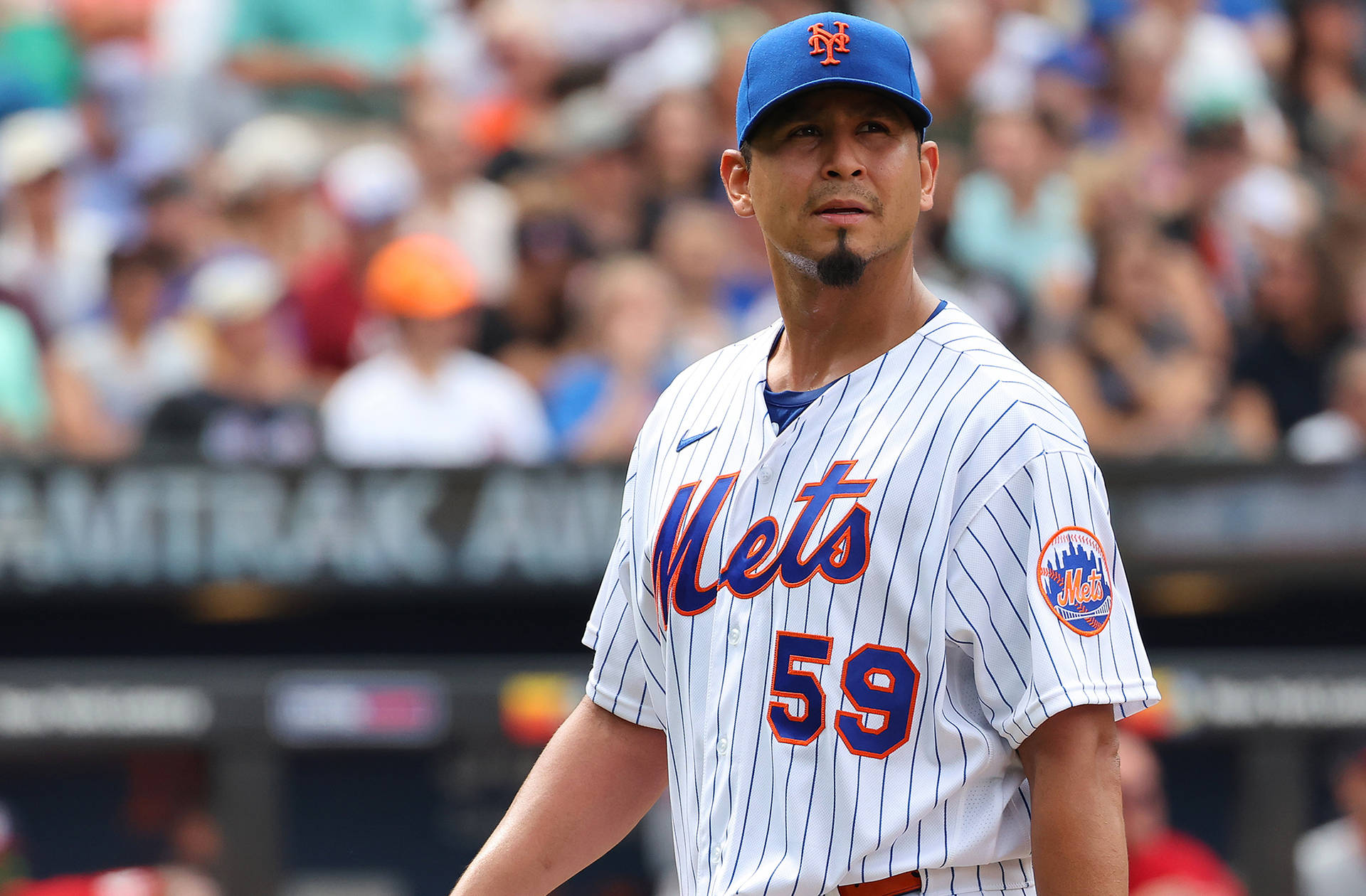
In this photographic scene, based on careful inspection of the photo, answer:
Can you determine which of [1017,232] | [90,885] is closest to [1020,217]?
[1017,232]

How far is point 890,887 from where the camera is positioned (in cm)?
173

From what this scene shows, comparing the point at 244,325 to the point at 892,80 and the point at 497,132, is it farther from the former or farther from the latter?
the point at 892,80

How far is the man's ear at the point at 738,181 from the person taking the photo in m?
1.95

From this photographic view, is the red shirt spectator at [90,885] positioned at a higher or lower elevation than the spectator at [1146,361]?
lower

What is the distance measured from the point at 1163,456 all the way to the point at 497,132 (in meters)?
2.97

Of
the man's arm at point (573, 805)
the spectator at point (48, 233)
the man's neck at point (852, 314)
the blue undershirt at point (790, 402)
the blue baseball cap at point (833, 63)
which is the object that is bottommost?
the man's arm at point (573, 805)

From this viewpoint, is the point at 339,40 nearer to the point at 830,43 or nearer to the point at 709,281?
Result: the point at 709,281

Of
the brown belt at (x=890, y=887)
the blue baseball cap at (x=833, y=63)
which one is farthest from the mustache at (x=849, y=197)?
the brown belt at (x=890, y=887)

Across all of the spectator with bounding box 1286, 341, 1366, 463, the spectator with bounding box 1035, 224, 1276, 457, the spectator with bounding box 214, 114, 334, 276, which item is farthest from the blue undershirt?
the spectator with bounding box 214, 114, 334, 276

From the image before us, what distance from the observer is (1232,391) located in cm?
605

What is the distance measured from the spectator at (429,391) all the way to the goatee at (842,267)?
145 inches

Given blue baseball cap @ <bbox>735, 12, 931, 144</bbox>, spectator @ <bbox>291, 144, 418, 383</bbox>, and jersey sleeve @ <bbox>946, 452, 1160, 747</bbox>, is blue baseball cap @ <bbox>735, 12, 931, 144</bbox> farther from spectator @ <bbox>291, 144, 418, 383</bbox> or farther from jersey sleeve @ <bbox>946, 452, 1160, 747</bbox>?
spectator @ <bbox>291, 144, 418, 383</bbox>

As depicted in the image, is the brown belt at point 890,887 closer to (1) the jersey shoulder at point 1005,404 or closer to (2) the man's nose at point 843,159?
(1) the jersey shoulder at point 1005,404

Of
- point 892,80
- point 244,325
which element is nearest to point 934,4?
point 244,325
